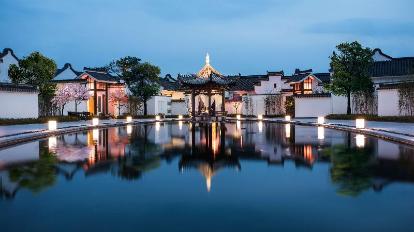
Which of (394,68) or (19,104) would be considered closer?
(19,104)

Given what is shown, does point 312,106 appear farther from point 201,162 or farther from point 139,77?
point 201,162

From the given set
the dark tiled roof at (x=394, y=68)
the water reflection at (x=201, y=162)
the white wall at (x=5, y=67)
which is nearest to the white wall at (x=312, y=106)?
the dark tiled roof at (x=394, y=68)

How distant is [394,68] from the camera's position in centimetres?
4616

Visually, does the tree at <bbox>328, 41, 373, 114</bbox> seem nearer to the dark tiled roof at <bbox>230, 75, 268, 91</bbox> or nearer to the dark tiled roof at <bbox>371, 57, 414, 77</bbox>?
the dark tiled roof at <bbox>371, 57, 414, 77</bbox>

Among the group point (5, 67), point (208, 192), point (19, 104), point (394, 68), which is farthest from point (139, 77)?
point (208, 192)

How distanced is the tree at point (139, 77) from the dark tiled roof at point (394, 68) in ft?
88.9

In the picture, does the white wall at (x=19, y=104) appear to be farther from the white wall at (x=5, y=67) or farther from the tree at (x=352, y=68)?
the tree at (x=352, y=68)

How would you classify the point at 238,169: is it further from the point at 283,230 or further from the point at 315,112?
the point at 315,112

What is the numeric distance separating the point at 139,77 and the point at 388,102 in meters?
31.5

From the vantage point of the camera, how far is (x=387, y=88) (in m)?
37.8

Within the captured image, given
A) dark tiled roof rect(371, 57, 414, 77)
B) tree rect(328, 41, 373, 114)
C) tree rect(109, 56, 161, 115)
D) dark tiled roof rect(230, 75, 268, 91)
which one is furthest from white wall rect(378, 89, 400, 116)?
dark tiled roof rect(230, 75, 268, 91)

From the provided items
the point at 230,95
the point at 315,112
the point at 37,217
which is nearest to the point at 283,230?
the point at 37,217

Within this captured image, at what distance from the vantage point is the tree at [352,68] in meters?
41.8

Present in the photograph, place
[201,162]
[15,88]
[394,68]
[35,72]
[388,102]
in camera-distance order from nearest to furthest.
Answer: [201,162]
[15,88]
[388,102]
[35,72]
[394,68]
